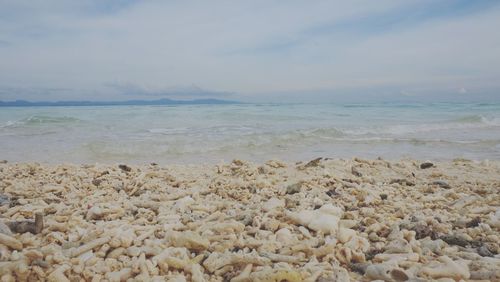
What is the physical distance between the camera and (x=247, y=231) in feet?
13.8

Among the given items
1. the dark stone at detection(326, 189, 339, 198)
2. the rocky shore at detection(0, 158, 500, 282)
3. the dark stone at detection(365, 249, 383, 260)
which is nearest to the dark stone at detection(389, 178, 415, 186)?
the rocky shore at detection(0, 158, 500, 282)

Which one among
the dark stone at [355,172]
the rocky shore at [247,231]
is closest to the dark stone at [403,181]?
the rocky shore at [247,231]

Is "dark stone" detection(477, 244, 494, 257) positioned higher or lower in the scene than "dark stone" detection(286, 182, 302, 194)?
lower

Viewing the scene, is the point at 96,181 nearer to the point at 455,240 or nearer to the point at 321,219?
the point at 321,219

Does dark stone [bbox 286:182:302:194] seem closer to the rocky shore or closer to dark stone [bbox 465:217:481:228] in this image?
the rocky shore

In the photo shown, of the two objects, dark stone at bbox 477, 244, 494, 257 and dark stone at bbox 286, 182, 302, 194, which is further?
dark stone at bbox 286, 182, 302, 194

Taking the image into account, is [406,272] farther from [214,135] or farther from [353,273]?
[214,135]

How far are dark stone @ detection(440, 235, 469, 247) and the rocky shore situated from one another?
0.04ft

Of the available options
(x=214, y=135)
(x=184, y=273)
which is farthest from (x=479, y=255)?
(x=214, y=135)

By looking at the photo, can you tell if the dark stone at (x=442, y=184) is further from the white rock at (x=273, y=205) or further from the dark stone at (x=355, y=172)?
the white rock at (x=273, y=205)

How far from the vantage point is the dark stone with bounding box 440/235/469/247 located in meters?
4.04

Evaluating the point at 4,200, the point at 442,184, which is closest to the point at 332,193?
the point at 442,184

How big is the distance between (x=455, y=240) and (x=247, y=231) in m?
2.22

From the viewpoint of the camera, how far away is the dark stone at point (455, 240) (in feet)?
13.3
